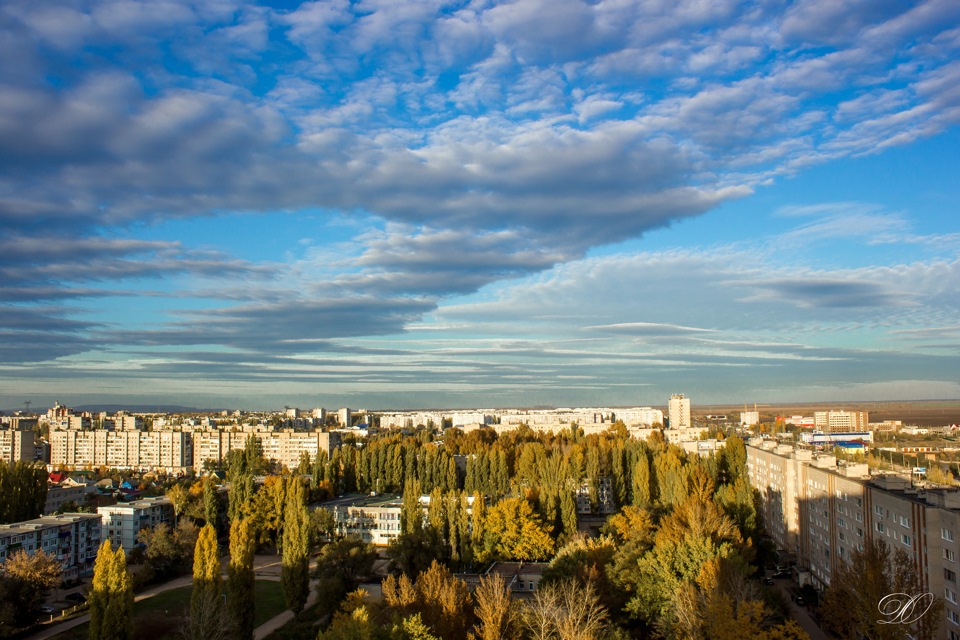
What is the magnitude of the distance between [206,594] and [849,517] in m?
26.3

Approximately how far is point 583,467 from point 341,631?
44.6m

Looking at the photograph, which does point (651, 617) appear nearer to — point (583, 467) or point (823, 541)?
point (823, 541)

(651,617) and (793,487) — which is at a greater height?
(793,487)

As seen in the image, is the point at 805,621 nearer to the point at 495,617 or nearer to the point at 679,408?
the point at 495,617

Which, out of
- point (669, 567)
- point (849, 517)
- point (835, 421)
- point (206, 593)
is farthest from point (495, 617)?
point (835, 421)

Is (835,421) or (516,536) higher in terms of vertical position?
(516,536)

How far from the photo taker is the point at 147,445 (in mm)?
95312

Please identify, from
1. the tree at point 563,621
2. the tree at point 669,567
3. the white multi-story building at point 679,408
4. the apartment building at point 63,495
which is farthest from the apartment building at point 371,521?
the white multi-story building at point 679,408

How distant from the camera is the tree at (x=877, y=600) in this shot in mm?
22156

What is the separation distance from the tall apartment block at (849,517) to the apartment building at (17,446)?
88.0 metres

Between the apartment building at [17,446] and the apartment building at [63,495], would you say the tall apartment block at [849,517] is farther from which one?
the apartment building at [17,446]

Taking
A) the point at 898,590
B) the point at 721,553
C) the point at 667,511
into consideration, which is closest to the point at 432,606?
the point at 721,553

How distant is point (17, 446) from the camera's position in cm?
9106
